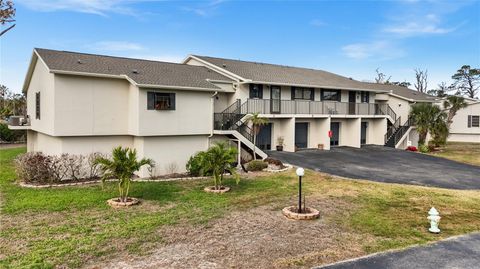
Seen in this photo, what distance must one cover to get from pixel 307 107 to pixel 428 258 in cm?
1768

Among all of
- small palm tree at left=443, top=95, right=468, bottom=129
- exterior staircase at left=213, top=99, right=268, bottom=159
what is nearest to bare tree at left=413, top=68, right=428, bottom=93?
small palm tree at left=443, top=95, right=468, bottom=129

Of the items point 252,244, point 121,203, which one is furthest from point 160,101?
point 252,244

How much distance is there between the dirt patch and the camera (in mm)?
6387

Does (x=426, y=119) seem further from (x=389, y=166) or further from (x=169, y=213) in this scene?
(x=169, y=213)

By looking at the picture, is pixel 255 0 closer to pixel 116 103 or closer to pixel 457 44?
pixel 116 103

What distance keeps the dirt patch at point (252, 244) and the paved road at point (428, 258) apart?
40 cm

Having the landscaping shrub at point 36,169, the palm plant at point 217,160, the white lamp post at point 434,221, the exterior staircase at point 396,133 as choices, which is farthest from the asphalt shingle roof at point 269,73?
the white lamp post at point 434,221

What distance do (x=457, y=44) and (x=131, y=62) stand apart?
1529 inches

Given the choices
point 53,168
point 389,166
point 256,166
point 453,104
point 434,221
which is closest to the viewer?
point 434,221

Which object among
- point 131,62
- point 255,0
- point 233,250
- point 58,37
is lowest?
point 233,250

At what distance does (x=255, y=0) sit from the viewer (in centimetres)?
2191

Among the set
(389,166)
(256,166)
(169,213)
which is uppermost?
(256,166)

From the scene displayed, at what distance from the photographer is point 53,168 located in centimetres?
1395

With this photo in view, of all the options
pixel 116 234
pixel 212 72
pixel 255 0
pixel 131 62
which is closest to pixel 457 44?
pixel 255 0
